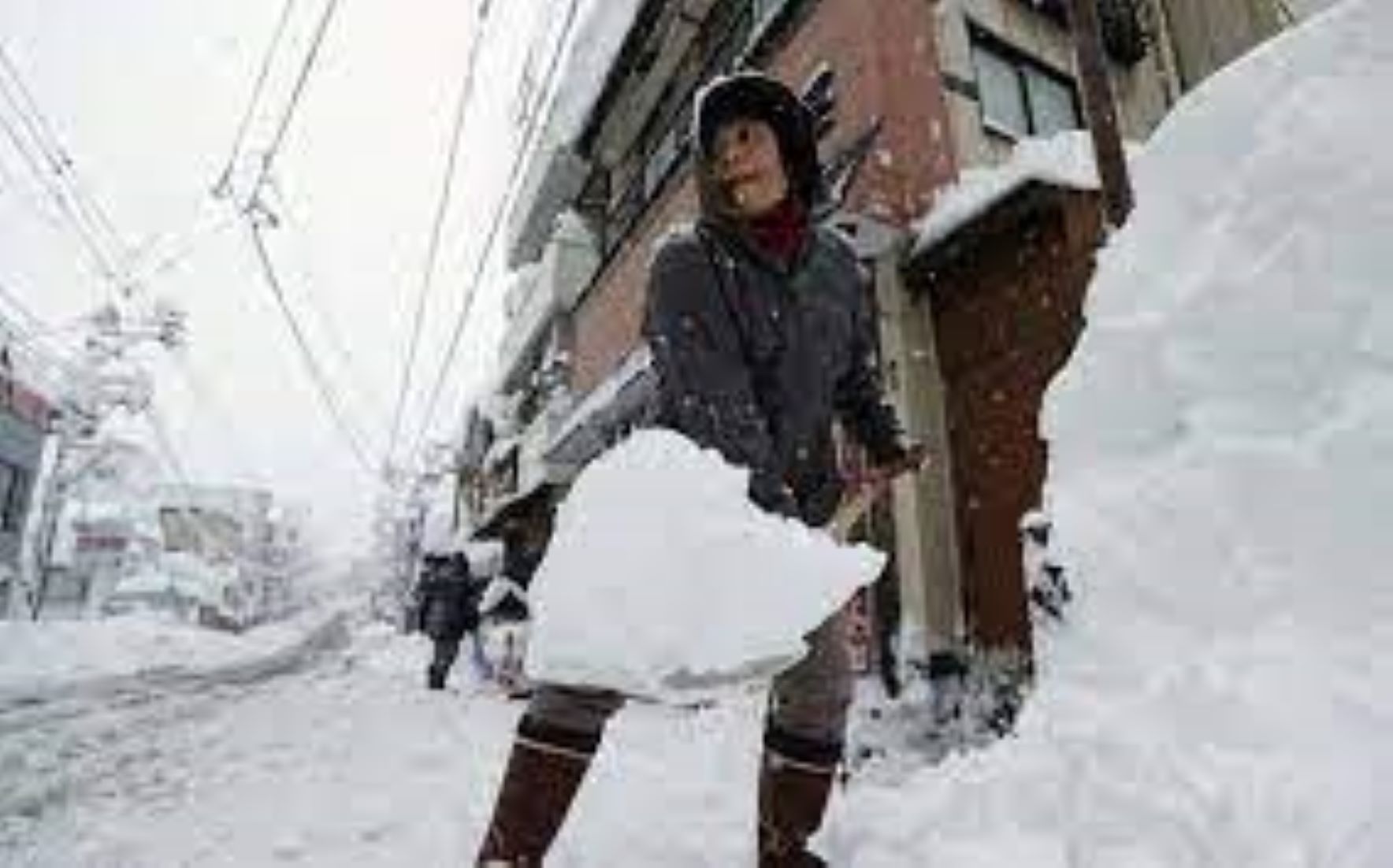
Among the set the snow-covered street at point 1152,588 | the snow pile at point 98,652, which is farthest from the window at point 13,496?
the snow-covered street at point 1152,588

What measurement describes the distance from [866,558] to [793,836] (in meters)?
0.68

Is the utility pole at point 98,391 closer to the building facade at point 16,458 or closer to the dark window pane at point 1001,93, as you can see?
the building facade at point 16,458

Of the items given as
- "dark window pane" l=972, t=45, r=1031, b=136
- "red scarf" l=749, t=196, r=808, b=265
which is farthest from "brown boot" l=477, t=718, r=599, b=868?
"dark window pane" l=972, t=45, r=1031, b=136

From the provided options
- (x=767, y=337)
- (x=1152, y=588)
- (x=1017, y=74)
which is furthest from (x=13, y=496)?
(x=1152, y=588)

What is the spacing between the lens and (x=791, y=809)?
240 cm

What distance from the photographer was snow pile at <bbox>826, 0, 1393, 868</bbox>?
192 cm

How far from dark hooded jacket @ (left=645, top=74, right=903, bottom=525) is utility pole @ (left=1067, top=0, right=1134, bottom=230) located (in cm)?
323

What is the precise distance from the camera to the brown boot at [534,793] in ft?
7.17

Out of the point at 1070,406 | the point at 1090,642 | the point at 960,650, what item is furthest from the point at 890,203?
the point at 1090,642

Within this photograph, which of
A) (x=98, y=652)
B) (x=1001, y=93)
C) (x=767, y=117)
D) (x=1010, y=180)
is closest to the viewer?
(x=767, y=117)

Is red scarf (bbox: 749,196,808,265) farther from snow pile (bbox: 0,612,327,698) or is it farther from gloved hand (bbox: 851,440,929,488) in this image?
snow pile (bbox: 0,612,327,698)

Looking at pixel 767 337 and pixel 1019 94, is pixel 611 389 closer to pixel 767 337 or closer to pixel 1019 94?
pixel 1019 94

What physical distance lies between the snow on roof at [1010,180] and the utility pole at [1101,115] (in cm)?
191

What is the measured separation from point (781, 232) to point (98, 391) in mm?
48092
